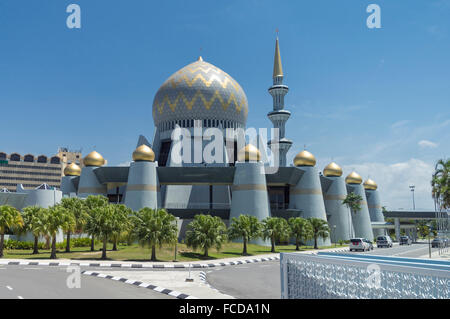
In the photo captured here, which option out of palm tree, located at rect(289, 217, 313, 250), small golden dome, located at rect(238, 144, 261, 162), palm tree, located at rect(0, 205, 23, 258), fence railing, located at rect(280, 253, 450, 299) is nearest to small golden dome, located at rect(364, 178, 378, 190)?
palm tree, located at rect(289, 217, 313, 250)

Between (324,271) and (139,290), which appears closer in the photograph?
(324,271)

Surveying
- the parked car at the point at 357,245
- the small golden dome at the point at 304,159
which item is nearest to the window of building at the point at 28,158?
the small golden dome at the point at 304,159

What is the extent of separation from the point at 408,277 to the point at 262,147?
59810 millimetres

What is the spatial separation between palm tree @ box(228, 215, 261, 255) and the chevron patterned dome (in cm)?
2590

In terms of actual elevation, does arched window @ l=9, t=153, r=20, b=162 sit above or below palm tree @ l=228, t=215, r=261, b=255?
above

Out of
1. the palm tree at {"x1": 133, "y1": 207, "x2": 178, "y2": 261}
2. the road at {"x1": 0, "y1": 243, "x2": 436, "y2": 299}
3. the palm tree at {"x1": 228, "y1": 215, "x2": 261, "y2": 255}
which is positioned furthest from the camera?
the palm tree at {"x1": 228, "y1": 215, "x2": 261, "y2": 255}

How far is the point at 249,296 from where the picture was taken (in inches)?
625

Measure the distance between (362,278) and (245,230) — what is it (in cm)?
3242

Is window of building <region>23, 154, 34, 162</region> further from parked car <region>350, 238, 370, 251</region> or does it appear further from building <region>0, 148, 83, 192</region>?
parked car <region>350, 238, 370, 251</region>

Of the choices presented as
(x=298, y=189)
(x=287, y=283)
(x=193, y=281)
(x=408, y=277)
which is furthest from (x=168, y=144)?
(x=408, y=277)

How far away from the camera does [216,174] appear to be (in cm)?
5575

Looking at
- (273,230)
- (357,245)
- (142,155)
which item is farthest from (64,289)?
(357,245)

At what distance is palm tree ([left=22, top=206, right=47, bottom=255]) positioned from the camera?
110 ft
